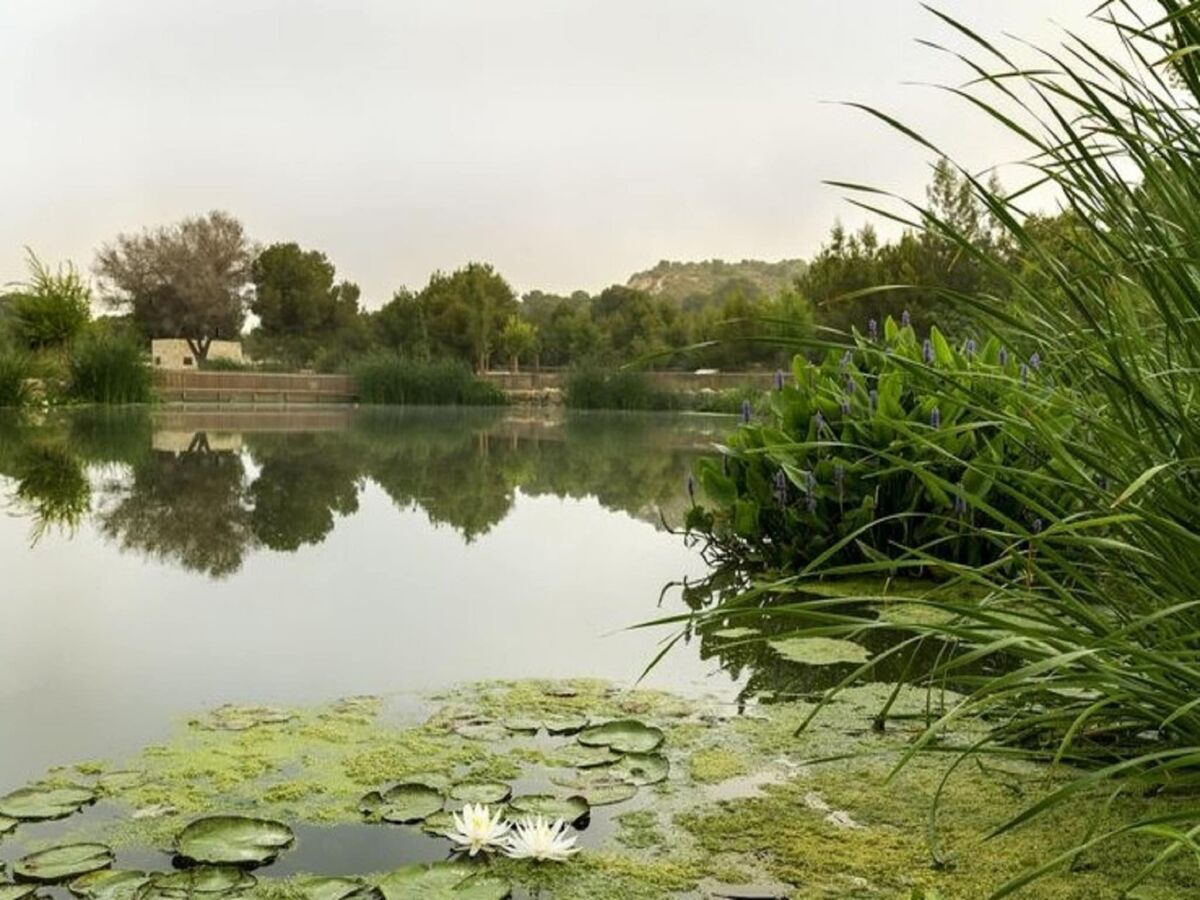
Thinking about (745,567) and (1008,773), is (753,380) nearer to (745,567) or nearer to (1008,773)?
(745,567)

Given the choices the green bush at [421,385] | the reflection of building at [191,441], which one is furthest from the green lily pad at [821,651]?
the green bush at [421,385]

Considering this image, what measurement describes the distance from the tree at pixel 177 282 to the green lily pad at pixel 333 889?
33992 mm

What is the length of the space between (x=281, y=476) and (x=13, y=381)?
7.67 metres

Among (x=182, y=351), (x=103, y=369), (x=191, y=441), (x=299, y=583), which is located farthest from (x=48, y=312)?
(x=182, y=351)

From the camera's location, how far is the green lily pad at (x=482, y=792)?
158 cm

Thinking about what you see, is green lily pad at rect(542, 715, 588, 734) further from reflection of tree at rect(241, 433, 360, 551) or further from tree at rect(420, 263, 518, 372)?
tree at rect(420, 263, 518, 372)

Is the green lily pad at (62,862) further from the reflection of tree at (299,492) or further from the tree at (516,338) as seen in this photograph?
the tree at (516,338)

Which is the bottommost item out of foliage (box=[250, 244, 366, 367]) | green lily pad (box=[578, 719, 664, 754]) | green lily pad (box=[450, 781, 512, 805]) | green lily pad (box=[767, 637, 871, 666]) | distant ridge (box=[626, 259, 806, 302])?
green lily pad (box=[767, 637, 871, 666])

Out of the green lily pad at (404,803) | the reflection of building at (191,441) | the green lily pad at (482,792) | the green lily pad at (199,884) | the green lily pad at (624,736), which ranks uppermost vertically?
the reflection of building at (191,441)

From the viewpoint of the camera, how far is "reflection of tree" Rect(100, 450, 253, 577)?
3.88 metres

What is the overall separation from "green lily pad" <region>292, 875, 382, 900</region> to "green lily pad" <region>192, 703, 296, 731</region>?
0.68 meters

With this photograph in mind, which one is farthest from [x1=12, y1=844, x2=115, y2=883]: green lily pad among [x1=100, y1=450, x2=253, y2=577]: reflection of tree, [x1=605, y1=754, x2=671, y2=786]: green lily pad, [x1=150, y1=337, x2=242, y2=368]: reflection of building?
[x1=150, y1=337, x2=242, y2=368]: reflection of building

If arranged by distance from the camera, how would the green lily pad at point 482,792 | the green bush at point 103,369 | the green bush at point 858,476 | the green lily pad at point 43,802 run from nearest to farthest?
1. the green lily pad at point 43,802
2. the green lily pad at point 482,792
3. the green bush at point 858,476
4. the green bush at point 103,369

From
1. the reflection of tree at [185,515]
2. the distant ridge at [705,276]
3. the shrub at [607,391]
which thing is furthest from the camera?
the distant ridge at [705,276]
